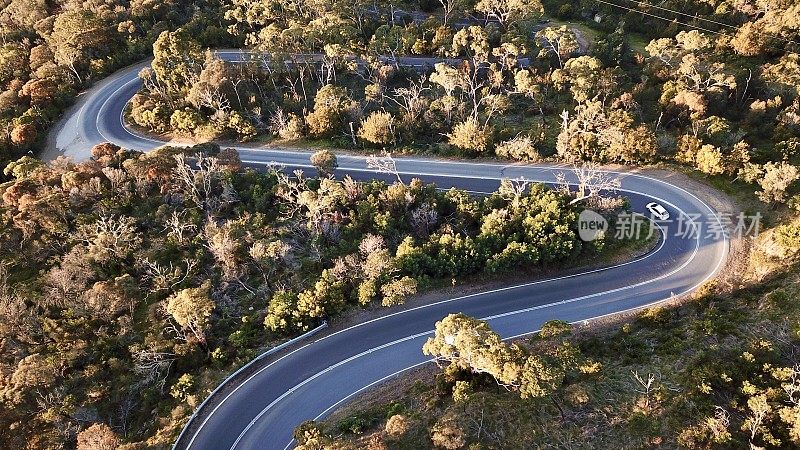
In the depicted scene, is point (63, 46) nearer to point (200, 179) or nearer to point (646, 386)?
point (200, 179)

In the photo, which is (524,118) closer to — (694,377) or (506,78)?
(506,78)

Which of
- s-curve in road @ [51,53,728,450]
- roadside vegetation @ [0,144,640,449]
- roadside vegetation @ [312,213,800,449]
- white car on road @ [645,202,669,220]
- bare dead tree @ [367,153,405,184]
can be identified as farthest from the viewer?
bare dead tree @ [367,153,405,184]

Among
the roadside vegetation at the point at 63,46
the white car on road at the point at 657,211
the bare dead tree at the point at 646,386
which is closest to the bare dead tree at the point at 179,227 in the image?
the roadside vegetation at the point at 63,46

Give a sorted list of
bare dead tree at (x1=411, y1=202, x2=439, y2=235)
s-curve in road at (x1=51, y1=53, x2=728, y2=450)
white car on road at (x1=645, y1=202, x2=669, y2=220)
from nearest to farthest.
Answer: s-curve in road at (x1=51, y1=53, x2=728, y2=450) < bare dead tree at (x1=411, y1=202, x2=439, y2=235) < white car on road at (x1=645, y1=202, x2=669, y2=220)

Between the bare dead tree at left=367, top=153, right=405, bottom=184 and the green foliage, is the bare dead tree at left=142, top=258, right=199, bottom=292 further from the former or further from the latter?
the bare dead tree at left=367, top=153, right=405, bottom=184

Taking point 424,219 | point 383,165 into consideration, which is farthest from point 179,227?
point 424,219

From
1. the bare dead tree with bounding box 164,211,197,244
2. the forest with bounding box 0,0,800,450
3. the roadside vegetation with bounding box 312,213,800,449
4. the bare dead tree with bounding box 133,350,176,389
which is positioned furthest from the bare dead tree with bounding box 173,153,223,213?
the roadside vegetation with bounding box 312,213,800,449
